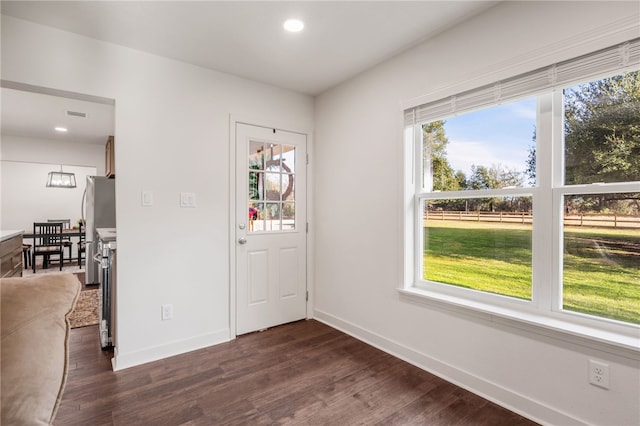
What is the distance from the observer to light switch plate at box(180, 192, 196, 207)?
8.81 feet

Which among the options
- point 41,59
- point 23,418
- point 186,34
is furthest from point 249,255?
point 23,418

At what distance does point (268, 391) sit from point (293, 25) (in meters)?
2.46

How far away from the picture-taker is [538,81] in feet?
5.91

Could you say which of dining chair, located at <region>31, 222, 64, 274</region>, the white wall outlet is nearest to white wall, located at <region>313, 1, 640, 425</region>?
the white wall outlet

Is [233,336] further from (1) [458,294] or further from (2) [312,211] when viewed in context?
(1) [458,294]

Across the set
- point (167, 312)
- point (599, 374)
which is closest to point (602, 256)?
point (599, 374)

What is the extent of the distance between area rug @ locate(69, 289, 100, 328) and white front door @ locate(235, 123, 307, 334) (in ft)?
5.51

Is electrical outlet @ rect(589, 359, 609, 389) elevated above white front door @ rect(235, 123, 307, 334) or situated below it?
below

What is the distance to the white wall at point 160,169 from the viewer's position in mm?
2232

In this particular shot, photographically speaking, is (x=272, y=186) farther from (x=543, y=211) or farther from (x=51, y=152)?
(x=51, y=152)

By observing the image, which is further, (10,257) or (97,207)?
(97,207)

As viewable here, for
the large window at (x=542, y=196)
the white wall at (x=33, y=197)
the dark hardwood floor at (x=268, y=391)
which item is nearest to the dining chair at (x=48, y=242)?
the white wall at (x=33, y=197)

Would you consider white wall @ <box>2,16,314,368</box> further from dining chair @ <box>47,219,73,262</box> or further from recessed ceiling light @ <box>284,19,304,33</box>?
dining chair @ <box>47,219,73,262</box>

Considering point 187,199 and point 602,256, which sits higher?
point 187,199
